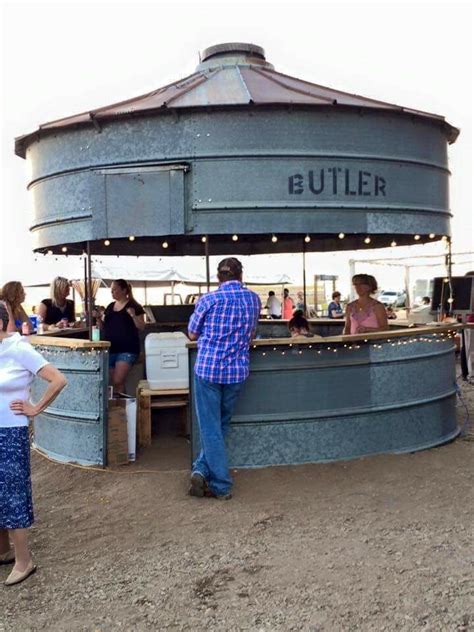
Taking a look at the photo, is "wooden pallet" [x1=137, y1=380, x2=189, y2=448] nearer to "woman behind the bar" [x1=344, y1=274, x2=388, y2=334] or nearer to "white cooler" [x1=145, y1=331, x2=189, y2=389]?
"white cooler" [x1=145, y1=331, x2=189, y2=389]

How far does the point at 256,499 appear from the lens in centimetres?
577

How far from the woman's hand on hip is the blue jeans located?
5.56 ft

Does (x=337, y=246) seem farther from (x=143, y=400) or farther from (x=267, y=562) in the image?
(x=267, y=562)

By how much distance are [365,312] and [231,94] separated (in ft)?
8.72

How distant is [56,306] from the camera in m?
9.17

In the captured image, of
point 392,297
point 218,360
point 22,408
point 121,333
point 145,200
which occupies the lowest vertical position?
point 22,408

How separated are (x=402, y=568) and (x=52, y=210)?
5.07m

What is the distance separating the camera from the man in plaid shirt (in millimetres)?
5734

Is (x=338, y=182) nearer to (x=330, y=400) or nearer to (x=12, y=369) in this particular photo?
(x=330, y=400)

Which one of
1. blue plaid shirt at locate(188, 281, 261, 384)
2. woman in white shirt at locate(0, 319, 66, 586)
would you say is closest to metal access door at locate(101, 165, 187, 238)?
blue plaid shirt at locate(188, 281, 261, 384)

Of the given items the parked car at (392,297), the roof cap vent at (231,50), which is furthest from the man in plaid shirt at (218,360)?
the parked car at (392,297)

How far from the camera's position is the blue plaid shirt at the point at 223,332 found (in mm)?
→ 5727

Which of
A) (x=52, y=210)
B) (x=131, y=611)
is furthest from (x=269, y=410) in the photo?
(x=52, y=210)

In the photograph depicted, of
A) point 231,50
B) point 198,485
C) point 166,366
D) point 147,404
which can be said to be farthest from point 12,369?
point 231,50
